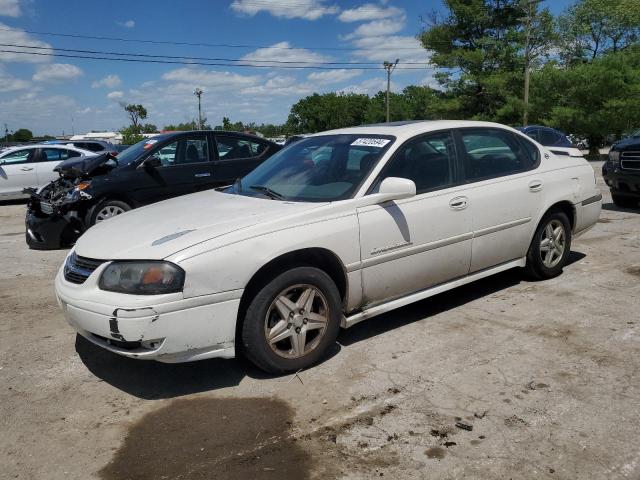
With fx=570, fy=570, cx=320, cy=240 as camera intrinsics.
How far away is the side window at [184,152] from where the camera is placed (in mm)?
8570

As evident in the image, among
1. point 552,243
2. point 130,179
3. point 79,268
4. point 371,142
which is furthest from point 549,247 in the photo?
point 130,179

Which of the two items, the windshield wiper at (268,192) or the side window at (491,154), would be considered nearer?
the windshield wiper at (268,192)

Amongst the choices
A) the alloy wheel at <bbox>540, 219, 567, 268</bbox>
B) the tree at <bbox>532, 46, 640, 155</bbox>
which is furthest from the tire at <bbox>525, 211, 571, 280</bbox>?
the tree at <bbox>532, 46, 640, 155</bbox>

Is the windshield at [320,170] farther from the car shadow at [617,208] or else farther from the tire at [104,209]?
the car shadow at [617,208]

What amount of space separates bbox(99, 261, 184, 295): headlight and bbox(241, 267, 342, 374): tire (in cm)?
49

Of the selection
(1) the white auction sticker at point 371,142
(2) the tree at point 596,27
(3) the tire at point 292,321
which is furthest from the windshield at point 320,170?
(2) the tree at point 596,27

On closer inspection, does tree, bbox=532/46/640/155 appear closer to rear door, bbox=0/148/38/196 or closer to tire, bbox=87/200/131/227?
rear door, bbox=0/148/38/196

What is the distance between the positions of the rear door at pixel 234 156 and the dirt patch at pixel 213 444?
5.80 m

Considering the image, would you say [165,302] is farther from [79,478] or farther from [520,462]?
[520,462]

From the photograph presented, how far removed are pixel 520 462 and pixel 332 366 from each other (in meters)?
1.44

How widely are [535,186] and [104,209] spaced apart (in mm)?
5806

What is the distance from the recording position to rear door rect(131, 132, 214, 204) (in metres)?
8.31

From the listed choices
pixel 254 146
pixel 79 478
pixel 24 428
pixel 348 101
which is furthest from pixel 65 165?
pixel 348 101

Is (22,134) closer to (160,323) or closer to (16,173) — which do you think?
(16,173)
